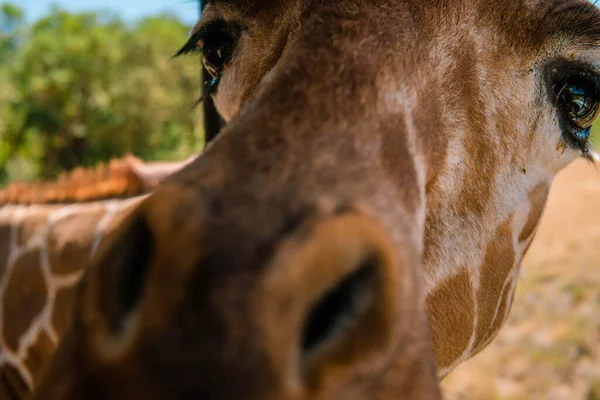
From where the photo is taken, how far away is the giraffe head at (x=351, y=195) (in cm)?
58

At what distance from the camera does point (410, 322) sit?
0.69 meters

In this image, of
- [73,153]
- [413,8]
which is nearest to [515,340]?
[413,8]

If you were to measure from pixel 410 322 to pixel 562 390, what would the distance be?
4299 millimetres

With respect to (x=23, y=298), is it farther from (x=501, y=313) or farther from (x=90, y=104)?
(x=90, y=104)

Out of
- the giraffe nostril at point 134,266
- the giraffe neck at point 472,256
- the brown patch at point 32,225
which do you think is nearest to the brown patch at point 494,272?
the giraffe neck at point 472,256

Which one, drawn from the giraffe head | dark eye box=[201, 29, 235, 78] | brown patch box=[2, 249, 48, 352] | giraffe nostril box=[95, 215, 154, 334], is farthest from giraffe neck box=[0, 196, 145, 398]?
giraffe nostril box=[95, 215, 154, 334]

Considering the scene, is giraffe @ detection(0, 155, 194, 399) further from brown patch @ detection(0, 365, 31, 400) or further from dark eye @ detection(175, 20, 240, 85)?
dark eye @ detection(175, 20, 240, 85)

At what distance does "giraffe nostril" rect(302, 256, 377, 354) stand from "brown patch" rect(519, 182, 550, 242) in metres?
0.93

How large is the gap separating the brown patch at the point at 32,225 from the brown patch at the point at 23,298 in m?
0.10

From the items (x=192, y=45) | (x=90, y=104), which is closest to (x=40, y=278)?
(x=192, y=45)

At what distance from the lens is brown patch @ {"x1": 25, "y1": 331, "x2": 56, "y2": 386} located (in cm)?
229

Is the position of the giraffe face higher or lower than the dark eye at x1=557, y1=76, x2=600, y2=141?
higher

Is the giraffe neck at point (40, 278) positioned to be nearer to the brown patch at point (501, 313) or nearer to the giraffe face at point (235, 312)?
the brown patch at point (501, 313)

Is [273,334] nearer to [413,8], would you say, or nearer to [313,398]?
[313,398]
